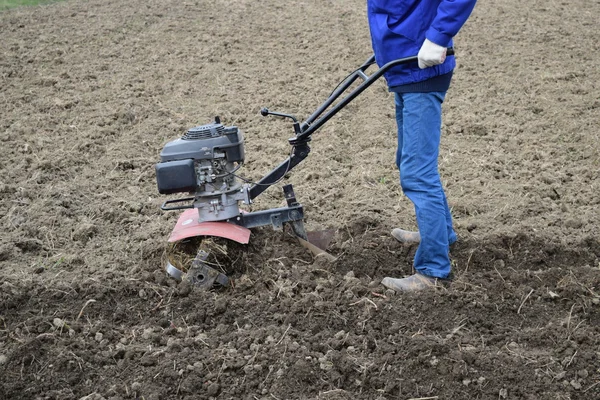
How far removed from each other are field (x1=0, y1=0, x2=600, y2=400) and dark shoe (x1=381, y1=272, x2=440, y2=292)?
0.24 ft

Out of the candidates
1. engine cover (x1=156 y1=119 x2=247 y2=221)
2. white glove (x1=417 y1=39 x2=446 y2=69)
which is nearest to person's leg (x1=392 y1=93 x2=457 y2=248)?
white glove (x1=417 y1=39 x2=446 y2=69)

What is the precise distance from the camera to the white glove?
11.3ft

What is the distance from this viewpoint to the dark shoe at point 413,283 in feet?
13.0

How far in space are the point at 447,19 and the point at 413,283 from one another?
1.45 meters

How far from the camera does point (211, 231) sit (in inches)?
160

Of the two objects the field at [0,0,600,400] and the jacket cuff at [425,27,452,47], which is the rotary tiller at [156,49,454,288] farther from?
the jacket cuff at [425,27,452,47]

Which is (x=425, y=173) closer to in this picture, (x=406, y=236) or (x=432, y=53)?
(x=432, y=53)

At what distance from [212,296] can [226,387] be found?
0.80 m

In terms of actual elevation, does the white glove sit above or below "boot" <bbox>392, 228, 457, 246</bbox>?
above

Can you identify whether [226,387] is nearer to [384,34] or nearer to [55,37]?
[384,34]

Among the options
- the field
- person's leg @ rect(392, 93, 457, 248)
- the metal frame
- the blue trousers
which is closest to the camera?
the field

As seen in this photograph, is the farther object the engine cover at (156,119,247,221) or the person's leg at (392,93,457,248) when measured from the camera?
the person's leg at (392,93,457,248)

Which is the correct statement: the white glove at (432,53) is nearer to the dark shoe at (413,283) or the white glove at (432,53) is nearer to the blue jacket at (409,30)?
the blue jacket at (409,30)

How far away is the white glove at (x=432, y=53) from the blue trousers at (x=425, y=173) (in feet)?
0.86
